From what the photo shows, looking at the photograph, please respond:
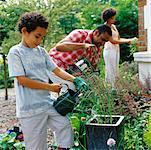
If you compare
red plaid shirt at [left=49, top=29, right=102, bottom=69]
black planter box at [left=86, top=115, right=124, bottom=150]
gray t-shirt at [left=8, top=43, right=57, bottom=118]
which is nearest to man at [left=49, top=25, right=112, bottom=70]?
red plaid shirt at [left=49, top=29, right=102, bottom=69]

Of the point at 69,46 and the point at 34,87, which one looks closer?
the point at 34,87

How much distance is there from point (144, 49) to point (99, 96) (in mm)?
2149

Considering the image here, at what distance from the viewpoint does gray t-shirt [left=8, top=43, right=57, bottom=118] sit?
10.0ft

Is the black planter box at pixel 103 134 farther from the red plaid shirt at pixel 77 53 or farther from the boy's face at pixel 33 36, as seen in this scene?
the red plaid shirt at pixel 77 53

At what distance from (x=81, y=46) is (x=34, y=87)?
3.40 ft

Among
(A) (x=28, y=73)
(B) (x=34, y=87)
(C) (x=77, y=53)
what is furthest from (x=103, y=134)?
(C) (x=77, y=53)

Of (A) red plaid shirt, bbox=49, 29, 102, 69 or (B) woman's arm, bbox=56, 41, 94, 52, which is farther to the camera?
(A) red plaid shirt, bbox=49, 29, 102, 69

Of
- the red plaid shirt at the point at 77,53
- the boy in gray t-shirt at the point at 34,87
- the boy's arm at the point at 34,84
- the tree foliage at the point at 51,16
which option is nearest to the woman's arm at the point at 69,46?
the red plaid shirt at the point at 77,53

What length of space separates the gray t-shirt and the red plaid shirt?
970 millimetres

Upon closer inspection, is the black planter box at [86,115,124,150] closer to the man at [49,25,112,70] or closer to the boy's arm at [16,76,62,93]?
the boy's arm at [16,76,62,93]

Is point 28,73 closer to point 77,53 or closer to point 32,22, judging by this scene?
point 32,22

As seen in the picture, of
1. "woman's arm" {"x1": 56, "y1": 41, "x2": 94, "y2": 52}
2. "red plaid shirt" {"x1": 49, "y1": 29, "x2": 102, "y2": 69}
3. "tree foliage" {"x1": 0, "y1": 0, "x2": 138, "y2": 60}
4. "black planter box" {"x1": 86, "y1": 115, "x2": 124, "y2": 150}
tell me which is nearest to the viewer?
"black planter box" {"x1": 86, "y1": 115, "x2": 124, "y2": 150}

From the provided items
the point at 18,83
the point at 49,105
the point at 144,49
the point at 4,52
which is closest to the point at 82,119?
the point at 49,105

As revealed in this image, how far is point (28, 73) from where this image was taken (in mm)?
3117
